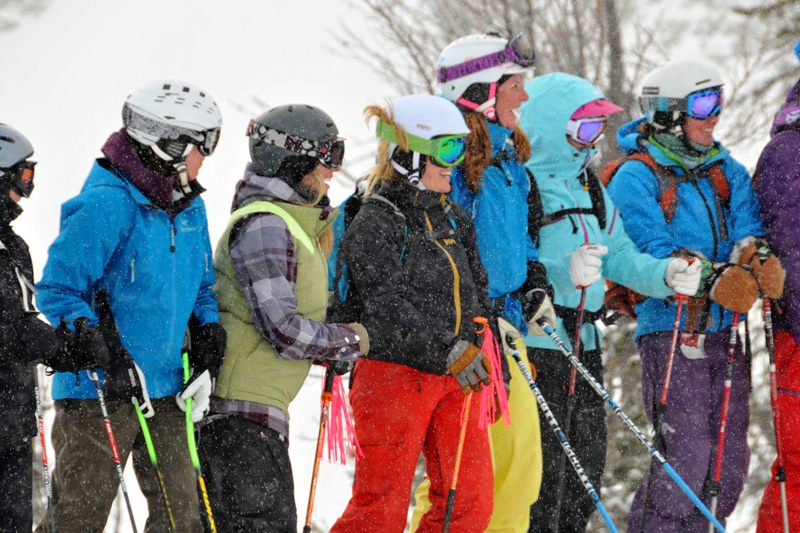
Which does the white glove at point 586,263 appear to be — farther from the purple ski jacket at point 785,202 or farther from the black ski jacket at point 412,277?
the purple ski jacket at point 785,202

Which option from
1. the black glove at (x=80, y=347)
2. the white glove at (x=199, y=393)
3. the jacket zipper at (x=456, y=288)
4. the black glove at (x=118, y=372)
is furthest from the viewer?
the jacket zipper at (x=456, y=288)

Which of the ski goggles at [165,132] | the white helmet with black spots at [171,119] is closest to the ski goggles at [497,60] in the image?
the white helmet with black spots at [171,119]

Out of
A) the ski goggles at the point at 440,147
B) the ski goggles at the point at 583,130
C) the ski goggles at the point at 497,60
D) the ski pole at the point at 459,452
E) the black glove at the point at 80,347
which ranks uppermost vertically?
the ski goggles at the point at 497,60

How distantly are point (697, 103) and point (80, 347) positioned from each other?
3537mm

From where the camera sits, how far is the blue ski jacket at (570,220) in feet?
15.7

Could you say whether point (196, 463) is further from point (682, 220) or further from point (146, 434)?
point (682, 220)

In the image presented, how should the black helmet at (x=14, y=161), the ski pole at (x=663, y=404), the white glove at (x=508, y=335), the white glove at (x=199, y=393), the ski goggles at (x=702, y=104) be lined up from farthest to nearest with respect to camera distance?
the ski goggles at (x=702, y=104)
the ski pole at (x=663, y=404)
the white glove at (x=508, y=335)
the black helmet at (x=14, y=161)
the white glove at (x=199, y=393)

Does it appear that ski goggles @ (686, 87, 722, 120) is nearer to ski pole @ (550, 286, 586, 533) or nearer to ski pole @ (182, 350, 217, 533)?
ski pole @ (550, 286, 586, 533)

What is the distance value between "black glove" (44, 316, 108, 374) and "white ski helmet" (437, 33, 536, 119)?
236cm

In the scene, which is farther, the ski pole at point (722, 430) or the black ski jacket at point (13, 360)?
the ski pole at point (722, 430)

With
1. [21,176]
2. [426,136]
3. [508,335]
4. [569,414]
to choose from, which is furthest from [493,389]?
[21,176]

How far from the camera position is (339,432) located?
3969 millimetres

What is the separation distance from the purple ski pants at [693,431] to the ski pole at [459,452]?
1.27 meters

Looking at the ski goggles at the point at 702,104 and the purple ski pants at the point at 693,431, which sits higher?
the ski goggles at the point at 702,104
